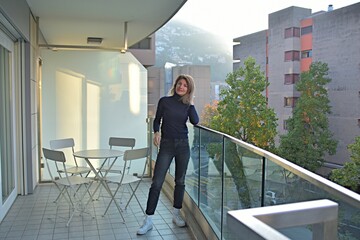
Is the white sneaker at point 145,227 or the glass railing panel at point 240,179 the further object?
the white sneaker at point 145,227

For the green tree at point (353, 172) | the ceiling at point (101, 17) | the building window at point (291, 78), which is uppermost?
the building window at point (291, 78)

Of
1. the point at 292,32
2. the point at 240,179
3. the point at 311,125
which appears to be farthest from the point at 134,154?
the point at 292,32

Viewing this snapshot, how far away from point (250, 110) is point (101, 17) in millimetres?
21452

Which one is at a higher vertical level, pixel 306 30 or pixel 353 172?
pixel 306 30

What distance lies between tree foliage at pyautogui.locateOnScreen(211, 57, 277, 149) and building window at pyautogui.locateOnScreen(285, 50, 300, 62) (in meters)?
7.00

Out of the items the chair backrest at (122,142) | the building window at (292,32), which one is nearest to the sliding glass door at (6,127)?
the chair backrest at (122,142)

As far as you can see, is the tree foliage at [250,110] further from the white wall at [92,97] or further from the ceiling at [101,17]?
the white wall at [92,97]

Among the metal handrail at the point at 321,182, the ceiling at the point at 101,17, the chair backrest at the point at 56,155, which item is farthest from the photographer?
the ceiling at the point at 101,17

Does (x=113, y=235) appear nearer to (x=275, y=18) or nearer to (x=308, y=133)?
(x=308, y=133)

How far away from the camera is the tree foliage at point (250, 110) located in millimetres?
25422

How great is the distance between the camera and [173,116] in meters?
3.25

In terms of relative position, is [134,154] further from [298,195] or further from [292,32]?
[292,32]

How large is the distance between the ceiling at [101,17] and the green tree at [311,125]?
2236 cm

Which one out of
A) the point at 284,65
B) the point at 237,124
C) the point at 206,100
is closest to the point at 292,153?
the point at 237,124
